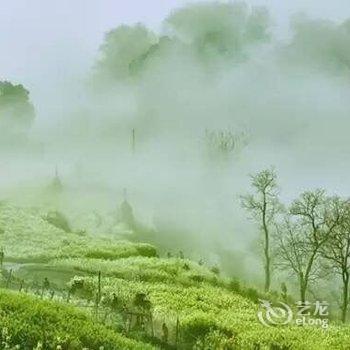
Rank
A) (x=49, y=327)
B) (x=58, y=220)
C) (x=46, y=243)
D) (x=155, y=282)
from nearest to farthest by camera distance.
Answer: (x=49, y=327), (x=155, y=282), (x=46, y=243), (x=58, y=220)

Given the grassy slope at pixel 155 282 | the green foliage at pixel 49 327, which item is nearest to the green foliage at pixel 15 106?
the grassy slope at pixel 155 282

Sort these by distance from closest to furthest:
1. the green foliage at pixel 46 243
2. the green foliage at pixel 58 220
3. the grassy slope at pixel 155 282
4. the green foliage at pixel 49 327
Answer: the green foliage at pixel 49 327 < the grassy slope at pixel 155 282 < the green foliage at pixel 46 243 < the green foliage at pixel 58 220

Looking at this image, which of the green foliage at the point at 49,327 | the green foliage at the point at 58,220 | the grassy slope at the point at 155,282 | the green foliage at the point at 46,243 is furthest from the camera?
the green foliage at the point at 58,220

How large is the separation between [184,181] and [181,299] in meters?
64.8

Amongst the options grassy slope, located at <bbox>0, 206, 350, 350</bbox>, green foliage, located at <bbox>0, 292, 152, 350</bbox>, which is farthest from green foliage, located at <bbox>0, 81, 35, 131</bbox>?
green foliage, located at <bbox>0, 292, 152, 350</bbox>

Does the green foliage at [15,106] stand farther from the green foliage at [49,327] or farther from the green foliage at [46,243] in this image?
the green foliage at [49,327]

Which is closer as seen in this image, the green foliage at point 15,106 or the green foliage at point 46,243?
the green foliage at point 46,243

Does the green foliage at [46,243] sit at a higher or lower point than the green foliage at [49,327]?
higher

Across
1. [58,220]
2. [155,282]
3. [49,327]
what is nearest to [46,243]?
[58,220]

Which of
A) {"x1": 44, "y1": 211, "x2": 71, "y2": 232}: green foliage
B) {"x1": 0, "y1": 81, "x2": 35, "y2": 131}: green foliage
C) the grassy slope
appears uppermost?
{"x1": 0, "y1": 81, "x2": 35, "y2": 131}: green foliage

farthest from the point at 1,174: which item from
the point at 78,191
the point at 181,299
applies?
the point at 181,299

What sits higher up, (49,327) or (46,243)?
(46,243)

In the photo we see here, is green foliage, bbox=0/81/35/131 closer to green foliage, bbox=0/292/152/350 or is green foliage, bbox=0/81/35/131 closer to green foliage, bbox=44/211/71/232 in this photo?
green foliage, bbox=44/211/71/232

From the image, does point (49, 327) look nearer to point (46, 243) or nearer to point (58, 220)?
point (46, 243)
